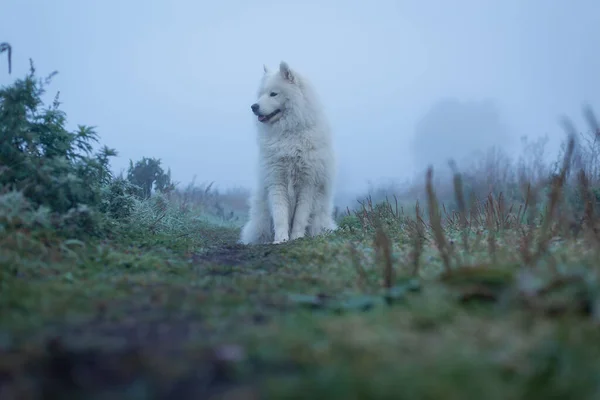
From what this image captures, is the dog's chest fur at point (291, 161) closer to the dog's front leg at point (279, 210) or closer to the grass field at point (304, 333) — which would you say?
the dog's front leg at point (279, 210)

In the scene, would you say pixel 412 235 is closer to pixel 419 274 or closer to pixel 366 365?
pixel 419 274

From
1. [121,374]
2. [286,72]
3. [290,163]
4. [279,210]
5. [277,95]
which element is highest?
[286,72]

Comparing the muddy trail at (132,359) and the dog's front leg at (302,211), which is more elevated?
the dog's front leg at (302,211)

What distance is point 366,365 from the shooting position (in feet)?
5.64

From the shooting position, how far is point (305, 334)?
6.72 feet

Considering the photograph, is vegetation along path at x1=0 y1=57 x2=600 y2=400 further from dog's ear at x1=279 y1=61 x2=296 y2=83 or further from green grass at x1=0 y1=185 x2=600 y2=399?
dog's ear at x1=279 y1=61 x2=296 y2=83

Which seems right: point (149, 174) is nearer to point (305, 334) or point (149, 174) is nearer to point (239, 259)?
point (239, 259)

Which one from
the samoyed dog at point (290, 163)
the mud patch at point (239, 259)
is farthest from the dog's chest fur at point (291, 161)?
the mud patch at point (239, 259)

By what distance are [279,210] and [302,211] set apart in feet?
1.05

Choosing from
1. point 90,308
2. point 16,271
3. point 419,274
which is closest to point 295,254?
point 419,274

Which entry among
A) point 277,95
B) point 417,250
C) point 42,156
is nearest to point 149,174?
point 277,95

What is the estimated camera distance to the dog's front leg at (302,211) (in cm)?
738

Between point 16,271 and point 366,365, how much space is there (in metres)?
2.56

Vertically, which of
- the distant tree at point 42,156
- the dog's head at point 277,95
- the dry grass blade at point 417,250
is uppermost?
the dog's head at point 277,95
